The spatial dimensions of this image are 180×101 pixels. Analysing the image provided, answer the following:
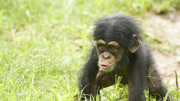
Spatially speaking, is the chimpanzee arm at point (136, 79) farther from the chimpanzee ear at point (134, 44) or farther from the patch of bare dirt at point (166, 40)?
the patch of bare dirt at point (166, 40)

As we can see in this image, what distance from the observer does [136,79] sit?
5.86 m

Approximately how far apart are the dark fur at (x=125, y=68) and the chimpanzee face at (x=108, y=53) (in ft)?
0.26

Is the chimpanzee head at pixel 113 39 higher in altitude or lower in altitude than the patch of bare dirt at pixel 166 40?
higher

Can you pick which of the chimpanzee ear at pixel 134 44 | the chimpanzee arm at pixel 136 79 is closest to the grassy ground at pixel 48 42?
the chimpanzee arm at pixel 136 79

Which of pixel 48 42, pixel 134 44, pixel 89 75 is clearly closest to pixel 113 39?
pixel 134 44

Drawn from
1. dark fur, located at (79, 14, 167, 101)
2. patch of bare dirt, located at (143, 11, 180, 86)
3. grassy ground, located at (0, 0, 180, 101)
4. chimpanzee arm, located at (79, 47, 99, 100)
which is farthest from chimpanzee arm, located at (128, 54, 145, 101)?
patch of bare dirt, located at (143, 11, 180, 86)

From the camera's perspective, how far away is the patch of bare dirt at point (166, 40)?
9000mm

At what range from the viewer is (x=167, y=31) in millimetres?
11336

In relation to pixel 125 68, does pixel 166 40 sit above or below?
below

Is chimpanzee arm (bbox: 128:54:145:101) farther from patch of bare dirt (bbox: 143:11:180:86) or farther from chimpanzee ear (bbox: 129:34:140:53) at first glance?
patch of bare dirt (bbox: 143:11:180:86)

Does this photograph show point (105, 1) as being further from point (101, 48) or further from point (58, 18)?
point (101, 48)

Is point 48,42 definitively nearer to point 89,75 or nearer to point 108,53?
point 89,75

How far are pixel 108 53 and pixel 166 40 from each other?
523cm

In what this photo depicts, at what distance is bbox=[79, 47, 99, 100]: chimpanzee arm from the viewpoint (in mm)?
Answer: 6262
